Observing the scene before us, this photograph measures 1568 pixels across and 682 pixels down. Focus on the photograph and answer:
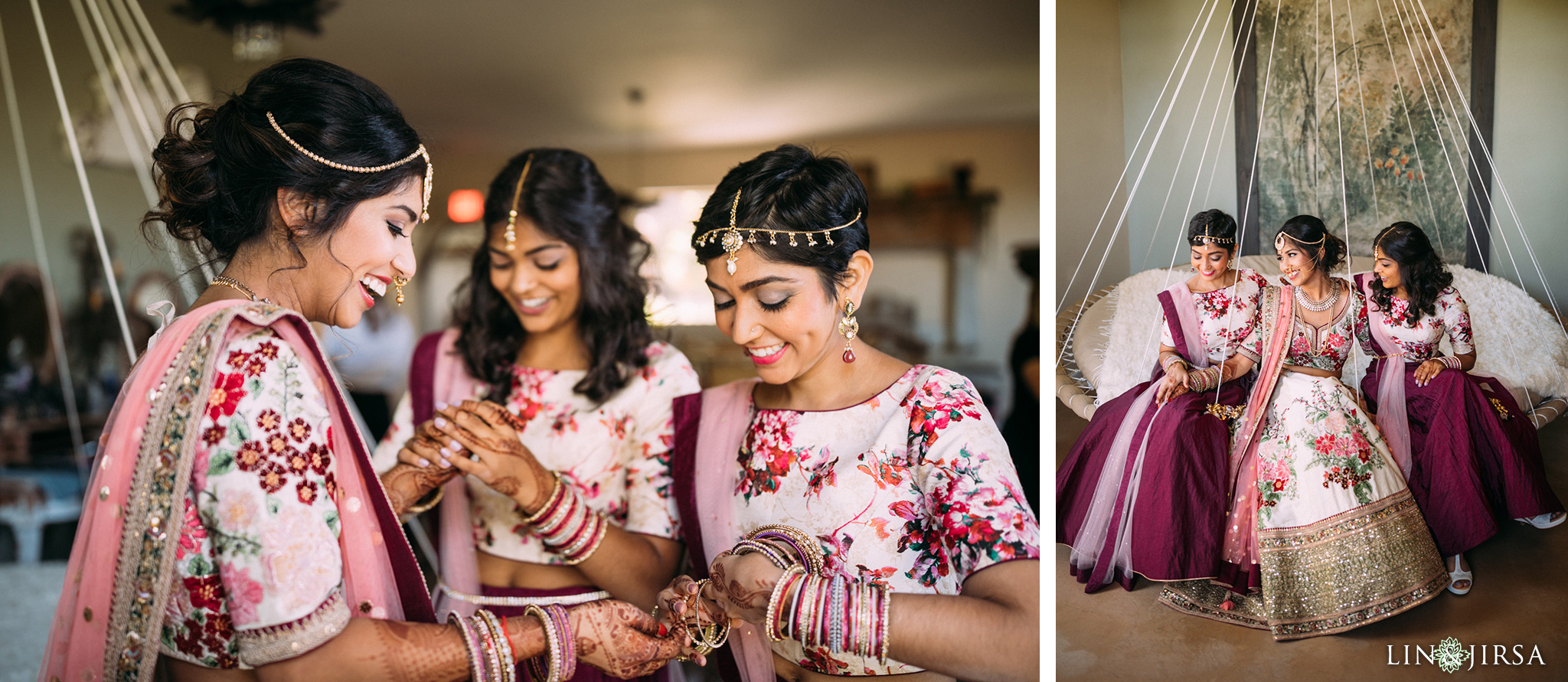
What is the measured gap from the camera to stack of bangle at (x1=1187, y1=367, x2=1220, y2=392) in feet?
4.75

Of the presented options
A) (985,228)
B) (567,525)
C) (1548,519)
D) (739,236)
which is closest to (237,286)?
(567,525)

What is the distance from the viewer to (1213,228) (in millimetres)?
1469

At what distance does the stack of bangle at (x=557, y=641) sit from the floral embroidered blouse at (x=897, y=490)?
366 mm

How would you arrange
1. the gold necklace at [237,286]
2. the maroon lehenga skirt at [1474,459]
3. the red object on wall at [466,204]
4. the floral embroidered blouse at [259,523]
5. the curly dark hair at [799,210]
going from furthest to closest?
the red object on wall at [466,204], the curly dark hair at [799,210], the maroon lehenga skirt at [1474,459], the gold necklace at [237,286], the floral embroidered blouse at [259,523]

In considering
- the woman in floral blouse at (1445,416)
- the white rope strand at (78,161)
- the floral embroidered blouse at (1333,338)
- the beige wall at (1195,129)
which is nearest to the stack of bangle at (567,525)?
the beige wall at (1195,129)

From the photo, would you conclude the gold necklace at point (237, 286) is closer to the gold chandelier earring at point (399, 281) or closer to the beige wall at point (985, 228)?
the gold chandelier earring at point (399, 281)

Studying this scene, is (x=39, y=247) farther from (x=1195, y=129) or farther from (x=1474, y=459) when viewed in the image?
(x=1474, y=459)

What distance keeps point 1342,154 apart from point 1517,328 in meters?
0.39

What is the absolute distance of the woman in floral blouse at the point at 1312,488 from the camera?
1.40 m

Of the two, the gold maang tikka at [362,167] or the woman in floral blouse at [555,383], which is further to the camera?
the woman in floral blouse at [555,383]

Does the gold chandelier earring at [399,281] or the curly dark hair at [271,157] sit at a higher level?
the curly dark hair at [271,157]

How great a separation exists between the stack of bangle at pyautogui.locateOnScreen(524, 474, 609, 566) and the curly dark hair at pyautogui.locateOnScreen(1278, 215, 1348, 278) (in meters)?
1.30

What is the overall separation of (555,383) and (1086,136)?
3.82 ft

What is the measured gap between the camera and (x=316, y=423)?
120 cm
